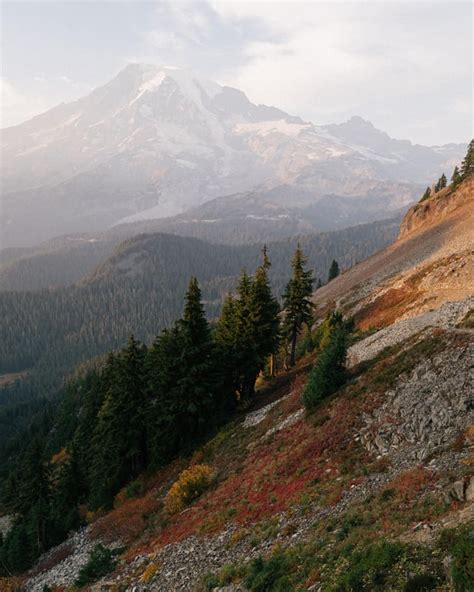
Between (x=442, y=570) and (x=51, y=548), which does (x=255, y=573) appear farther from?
(x=51, y=548)

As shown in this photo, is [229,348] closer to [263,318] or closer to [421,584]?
[263,318]

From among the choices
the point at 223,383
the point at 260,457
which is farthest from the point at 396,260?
the point at 260,457

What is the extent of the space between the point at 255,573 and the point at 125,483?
89.5 feet

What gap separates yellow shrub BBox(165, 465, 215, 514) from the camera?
27812mm

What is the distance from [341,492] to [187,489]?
42.1 feet

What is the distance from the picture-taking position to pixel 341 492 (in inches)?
756

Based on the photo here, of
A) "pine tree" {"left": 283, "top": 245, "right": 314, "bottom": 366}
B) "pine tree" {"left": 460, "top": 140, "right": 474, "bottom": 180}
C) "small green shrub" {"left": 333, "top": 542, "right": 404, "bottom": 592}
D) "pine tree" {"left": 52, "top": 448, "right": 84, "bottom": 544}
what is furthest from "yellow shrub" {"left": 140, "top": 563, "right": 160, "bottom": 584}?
"pine tree" {"left": 460, "top": 140, "right": 474, "bottom": 180}

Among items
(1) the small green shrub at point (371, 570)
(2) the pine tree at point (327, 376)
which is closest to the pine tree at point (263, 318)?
(2) the pine tree at point (327, 376)

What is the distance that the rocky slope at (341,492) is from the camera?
1343cm

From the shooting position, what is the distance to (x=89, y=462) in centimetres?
5134

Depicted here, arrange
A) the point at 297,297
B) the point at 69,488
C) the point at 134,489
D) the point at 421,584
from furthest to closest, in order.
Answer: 1. the point at 297,297
2. the point at 69,488
3. the point at 134,489
4. the point at 421,584

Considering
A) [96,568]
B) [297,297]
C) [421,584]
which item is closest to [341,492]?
[421,584]

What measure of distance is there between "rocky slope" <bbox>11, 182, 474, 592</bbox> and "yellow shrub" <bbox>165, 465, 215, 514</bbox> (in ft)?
3.41

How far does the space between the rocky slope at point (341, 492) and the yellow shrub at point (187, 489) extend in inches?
40.9
